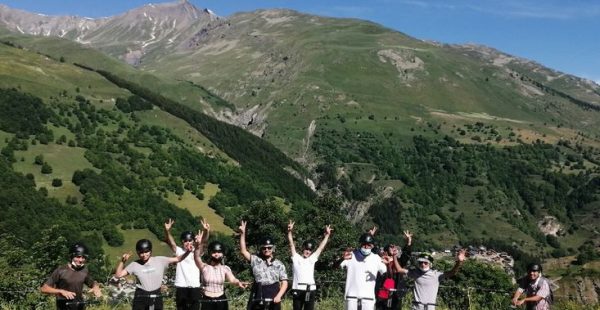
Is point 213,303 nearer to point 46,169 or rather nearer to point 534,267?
point 534,267

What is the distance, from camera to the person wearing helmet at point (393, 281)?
15359 millimetres

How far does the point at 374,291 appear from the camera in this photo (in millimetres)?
15062

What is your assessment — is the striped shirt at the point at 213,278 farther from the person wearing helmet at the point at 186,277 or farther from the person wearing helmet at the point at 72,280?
the person wearing helmet at the point at 72,280

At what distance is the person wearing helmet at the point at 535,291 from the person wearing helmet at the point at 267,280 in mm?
5914

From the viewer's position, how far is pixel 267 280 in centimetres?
1346

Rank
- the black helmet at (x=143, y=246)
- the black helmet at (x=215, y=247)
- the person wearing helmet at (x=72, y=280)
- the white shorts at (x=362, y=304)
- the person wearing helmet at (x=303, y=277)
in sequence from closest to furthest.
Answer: the person wearing helmet at (x=72, y=280)
the black helmet at (x=143, y=246)
the black helmet at (x=215, y=247)
the white shorts at (x=362, y=304)
the person wearing helmet at (x=303, y=277)

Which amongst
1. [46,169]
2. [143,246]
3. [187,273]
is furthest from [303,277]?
[46,169]

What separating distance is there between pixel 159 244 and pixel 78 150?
170 feet

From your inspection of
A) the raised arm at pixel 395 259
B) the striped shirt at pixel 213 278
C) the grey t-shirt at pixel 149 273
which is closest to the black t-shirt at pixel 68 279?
the grey t-shirt at pixel 149 273

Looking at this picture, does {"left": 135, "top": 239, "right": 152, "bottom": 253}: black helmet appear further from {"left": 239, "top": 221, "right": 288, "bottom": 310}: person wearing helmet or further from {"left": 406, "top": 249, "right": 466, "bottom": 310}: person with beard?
{"left": 406, "top": 249, "right": 466, "bottom": 310}: person with beard

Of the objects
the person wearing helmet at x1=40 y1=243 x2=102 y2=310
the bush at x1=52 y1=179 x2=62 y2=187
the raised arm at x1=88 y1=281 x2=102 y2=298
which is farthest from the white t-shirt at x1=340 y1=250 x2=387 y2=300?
the bush at x1=52 y1=179 x2=62 y2=187

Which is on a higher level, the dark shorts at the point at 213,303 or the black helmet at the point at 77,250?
the black helmet at the point at 77,250

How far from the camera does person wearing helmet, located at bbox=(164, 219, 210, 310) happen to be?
13.9 m

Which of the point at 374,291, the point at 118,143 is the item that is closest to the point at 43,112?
the point at 118,143
